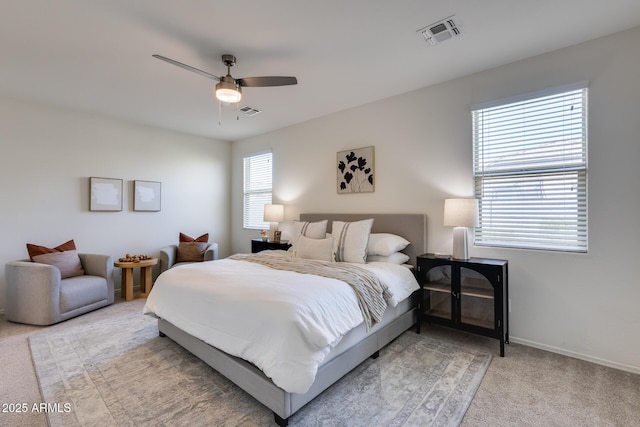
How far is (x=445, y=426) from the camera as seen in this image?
178cm

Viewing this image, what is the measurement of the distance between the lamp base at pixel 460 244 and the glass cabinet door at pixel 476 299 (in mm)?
135

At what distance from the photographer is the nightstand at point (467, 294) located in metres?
2.68

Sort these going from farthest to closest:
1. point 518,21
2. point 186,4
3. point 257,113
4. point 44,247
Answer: point 257,113 < point 44,247 < point 518,21 < point 186,4

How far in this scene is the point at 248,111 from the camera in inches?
167

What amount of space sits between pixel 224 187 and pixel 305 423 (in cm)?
499

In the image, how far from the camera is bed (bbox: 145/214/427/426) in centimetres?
179

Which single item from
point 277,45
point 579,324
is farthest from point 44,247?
point 579,324

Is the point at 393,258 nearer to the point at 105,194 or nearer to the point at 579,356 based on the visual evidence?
the point at 579,356

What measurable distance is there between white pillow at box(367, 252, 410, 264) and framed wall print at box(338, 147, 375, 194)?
3.24 ft

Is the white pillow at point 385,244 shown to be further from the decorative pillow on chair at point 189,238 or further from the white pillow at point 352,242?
the decorative pillow on chair at point 189,238

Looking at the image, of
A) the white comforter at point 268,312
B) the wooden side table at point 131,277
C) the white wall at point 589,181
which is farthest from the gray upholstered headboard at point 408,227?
the wooden side table at point 131,277

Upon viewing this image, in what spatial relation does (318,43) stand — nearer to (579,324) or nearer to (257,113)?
(257,113)

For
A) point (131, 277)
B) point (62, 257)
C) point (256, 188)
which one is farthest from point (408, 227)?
point (62, 257)

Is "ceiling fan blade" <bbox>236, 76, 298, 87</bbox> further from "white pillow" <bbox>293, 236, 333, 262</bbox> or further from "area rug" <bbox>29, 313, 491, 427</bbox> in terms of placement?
"area rug" <bbox>29, 313, 491, 427</bbox>
